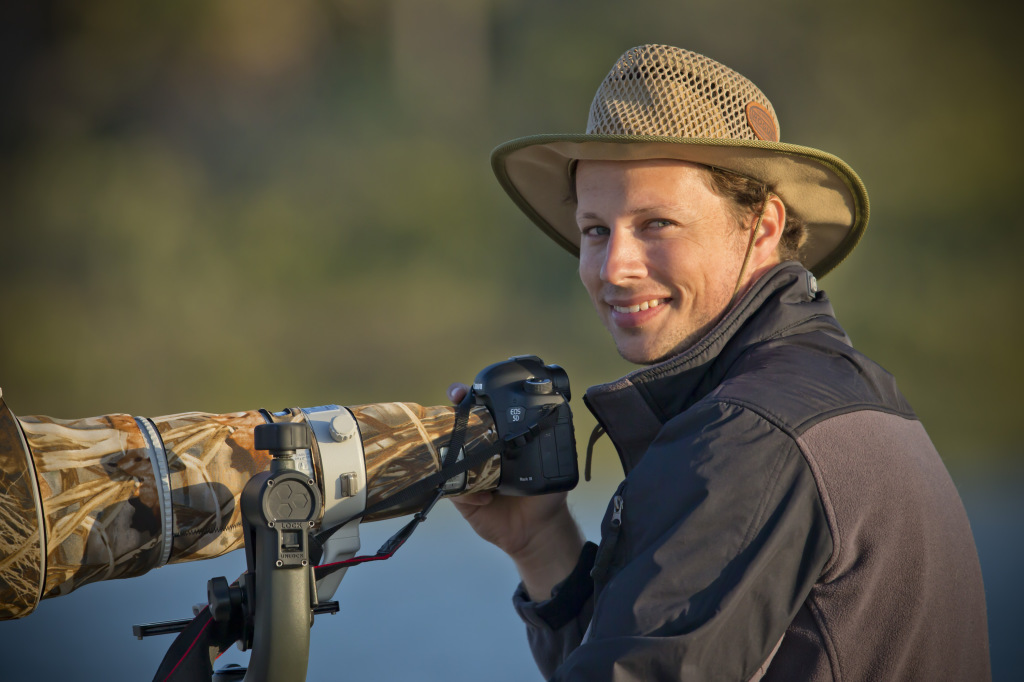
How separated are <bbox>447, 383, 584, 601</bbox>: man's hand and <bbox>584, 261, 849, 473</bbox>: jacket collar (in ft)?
0.97

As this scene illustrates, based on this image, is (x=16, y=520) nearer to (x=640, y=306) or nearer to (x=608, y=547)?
(x=608, y=547)

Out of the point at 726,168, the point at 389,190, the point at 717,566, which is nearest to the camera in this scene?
the point at 717,566

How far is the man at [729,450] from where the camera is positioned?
0.78m

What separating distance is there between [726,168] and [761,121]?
0.08 metres

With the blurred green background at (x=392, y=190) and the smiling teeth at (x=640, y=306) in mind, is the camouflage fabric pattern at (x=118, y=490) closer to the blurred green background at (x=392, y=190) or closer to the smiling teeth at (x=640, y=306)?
the smiling teeth at (x=640, y=306)

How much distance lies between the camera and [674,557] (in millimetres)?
782

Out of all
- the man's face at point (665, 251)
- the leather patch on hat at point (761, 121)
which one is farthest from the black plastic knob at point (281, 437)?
the leather patch on hat at point (761, 121)

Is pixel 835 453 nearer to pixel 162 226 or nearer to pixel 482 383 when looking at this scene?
pixel 482 383

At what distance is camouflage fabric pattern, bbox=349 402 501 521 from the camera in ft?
3.44

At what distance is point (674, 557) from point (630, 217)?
1.55ft

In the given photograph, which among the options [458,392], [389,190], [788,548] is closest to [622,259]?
[458,392]

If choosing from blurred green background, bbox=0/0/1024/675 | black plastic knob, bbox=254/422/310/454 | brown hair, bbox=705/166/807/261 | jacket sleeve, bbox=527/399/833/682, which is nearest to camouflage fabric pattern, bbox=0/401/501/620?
black plastic knob, bbox=254/422/310/454

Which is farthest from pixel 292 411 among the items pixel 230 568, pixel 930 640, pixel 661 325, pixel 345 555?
pixel 230 568

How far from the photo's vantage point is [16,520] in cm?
84
